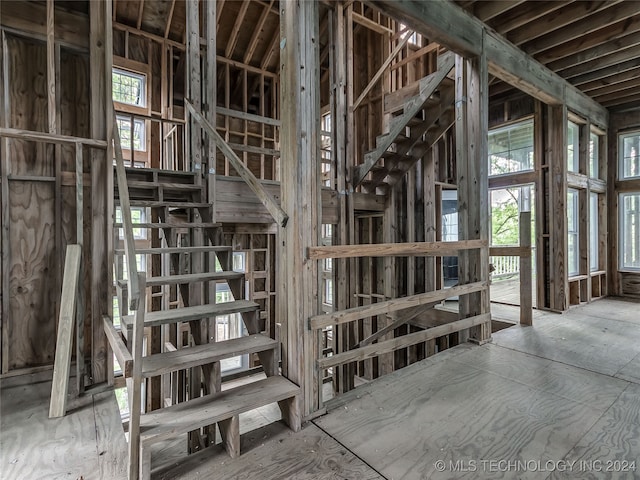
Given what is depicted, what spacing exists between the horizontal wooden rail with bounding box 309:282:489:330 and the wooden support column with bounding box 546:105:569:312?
2.19m

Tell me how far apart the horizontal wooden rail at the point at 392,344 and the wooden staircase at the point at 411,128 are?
2365mm

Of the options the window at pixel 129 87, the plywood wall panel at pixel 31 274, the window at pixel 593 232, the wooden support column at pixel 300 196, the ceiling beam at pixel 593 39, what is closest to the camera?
the wooden support column at pixel 300 196

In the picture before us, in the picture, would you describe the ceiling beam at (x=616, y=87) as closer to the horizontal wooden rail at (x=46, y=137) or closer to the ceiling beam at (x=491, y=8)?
the ceiling beam at (x=491, y=8)

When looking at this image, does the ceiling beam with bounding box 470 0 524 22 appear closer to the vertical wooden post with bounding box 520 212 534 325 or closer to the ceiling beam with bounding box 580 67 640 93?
the vertical wooden post with bounding box 520 212 534 325

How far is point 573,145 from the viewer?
5500 millimetres

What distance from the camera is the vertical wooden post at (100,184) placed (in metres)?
2.78

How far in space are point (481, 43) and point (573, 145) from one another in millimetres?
3173

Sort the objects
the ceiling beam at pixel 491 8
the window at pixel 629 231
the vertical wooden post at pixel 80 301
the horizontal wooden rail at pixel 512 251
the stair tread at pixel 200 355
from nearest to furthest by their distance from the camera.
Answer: the stair tread at pixel 200 355, the vertical wooden post at pixel 80 301, the ceiling beam at pixel 491 8, the horizontal wooden rail at pixel 512 251, the window at pixel 629 231

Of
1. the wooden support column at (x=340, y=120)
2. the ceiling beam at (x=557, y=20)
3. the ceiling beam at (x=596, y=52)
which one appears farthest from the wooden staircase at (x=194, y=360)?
the ceiling beam at (x=596, y=52)

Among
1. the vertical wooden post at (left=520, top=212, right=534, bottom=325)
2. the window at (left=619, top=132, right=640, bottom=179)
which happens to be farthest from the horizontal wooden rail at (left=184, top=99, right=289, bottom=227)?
the window at (left=619, top=132, right=640, bottom=179)

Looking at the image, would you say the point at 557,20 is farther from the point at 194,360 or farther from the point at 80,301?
the point at 80,301

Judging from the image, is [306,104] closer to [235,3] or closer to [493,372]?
[493,372]

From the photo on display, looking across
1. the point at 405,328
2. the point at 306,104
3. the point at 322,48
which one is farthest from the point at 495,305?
the point at 322,48

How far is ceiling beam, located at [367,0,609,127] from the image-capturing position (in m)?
2.86
